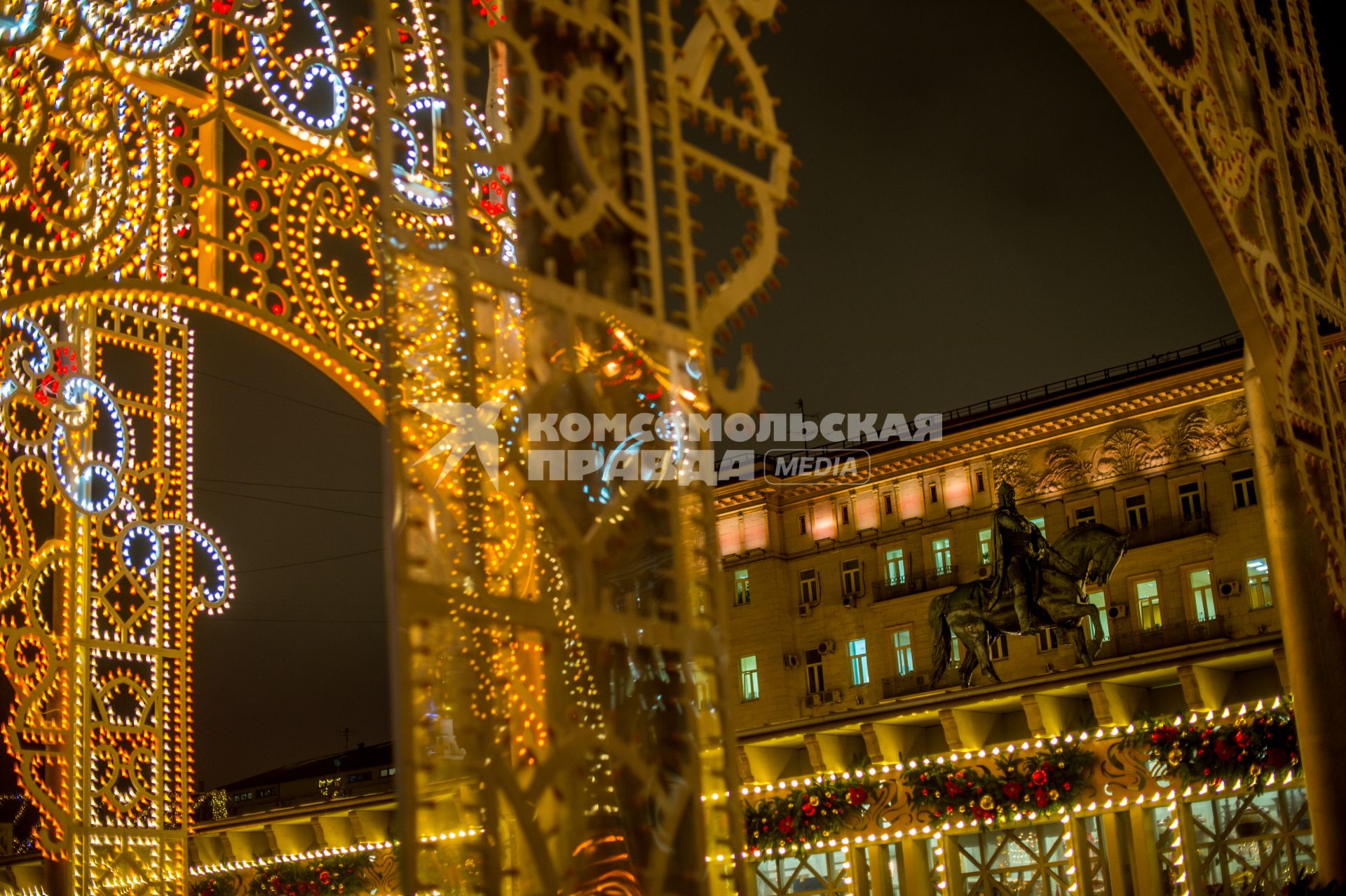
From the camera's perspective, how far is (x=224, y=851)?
1611 cm

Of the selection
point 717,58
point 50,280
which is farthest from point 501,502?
point 50,280

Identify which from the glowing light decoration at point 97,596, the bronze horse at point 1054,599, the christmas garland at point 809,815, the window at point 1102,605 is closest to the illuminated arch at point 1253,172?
the glowing light decoration at point 97,596

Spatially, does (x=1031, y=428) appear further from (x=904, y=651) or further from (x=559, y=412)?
(x=559, y=412)

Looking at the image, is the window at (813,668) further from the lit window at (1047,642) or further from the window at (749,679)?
the lit window at (1047,642)

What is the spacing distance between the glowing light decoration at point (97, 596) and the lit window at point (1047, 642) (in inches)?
1113

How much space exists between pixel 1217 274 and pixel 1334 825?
2.22 meters

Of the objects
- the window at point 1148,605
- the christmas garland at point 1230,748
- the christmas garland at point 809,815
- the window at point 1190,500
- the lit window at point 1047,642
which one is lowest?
the christmas garland at point 809,815

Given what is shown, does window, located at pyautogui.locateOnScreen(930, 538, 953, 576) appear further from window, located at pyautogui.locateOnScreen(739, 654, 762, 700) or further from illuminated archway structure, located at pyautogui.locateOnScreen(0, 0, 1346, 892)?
illuminated archway structure, located at pyautogui.locateOnScreen(0, 0, 1346, 892)

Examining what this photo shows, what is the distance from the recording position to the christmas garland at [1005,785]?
10547 millimetres

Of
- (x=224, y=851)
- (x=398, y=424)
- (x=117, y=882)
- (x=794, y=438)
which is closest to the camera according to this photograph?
(x=398, y=424)

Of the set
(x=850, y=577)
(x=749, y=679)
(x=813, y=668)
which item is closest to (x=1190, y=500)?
(x=850, y=577)

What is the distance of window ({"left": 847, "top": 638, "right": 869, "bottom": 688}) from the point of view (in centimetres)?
3719

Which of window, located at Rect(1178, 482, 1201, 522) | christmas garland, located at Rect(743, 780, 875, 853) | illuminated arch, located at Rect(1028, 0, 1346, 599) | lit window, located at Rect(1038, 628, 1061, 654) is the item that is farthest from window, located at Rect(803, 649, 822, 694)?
illuminated arch, located at Rect(1028, 0, 1346, 599)

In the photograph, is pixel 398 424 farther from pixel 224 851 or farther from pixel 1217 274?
pixel 224 851
